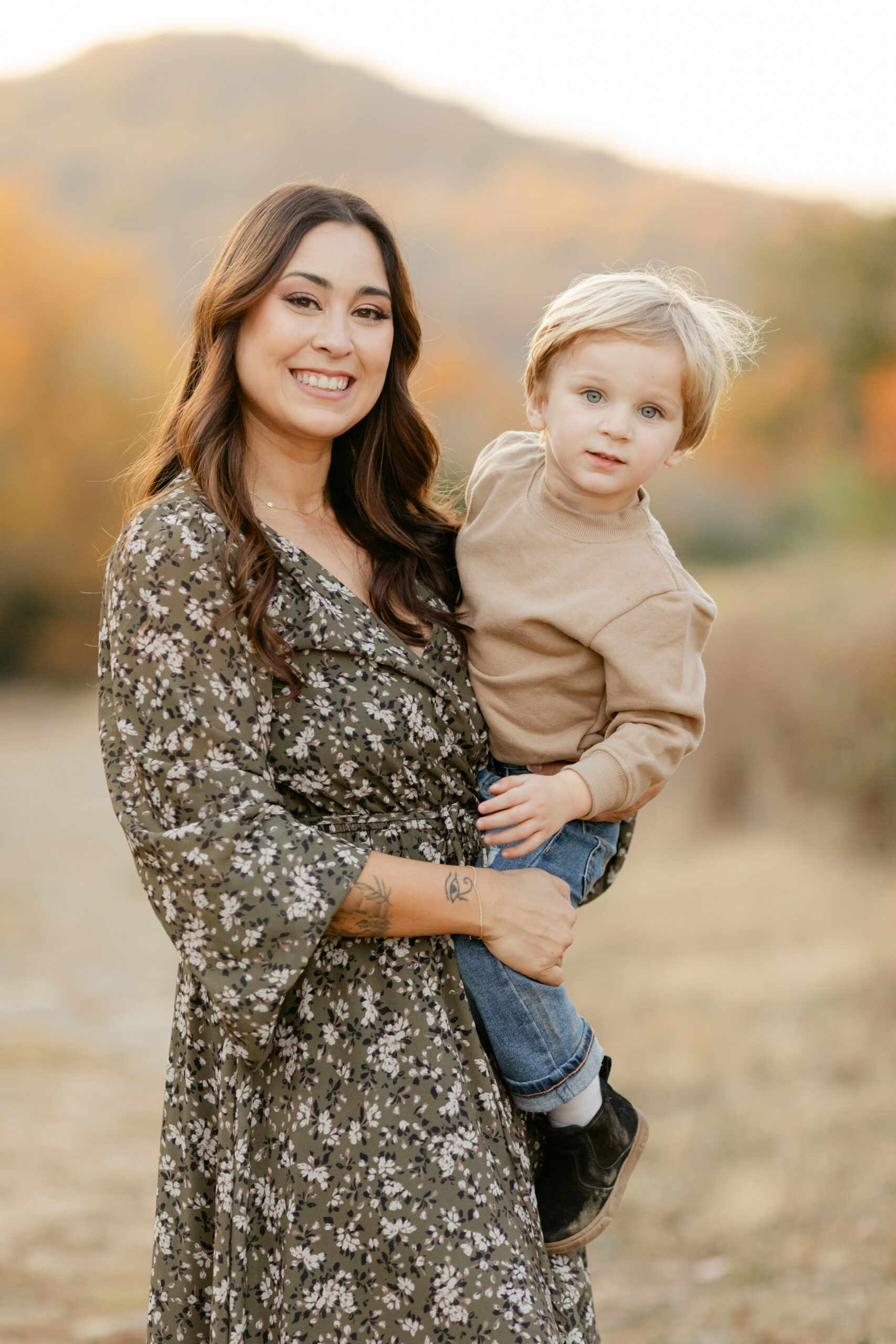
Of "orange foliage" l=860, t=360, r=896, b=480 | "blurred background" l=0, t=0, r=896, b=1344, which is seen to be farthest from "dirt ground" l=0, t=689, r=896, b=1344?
"orange foliage" l=860, t=360, r=896, b=480

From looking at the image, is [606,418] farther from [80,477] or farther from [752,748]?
[80,477]

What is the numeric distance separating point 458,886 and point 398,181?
48.8m

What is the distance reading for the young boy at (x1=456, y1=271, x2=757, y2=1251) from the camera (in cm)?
187

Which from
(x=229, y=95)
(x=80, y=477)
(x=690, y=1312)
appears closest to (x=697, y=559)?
(x=80, y=477)

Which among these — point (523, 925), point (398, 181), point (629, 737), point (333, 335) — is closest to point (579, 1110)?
point (523, 925)

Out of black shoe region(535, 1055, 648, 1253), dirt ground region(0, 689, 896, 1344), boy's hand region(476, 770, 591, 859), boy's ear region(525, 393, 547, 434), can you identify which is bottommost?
dirt ground region(0, 689, 896, 1344)

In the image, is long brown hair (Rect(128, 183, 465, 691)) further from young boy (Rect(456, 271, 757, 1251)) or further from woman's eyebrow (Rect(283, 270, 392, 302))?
young boy (Rect(456, 271, 757, 1251))

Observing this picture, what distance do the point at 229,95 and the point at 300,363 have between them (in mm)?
→ 66617

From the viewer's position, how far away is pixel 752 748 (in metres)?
10.5

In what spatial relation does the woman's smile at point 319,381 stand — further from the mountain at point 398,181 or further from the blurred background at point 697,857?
the mountain at point 398,181

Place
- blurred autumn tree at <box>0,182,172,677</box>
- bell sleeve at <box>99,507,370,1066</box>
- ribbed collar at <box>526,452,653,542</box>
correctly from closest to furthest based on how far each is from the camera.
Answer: bell sleeve at <box>99,507,370,1066</box>
ribbed collar at <box>526,452,653,542</box>
blurred autumn tree at <box>0,182,172,677</box>

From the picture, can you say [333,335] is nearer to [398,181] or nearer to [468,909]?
[468,909]

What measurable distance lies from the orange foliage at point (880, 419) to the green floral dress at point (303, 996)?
22482 millimetres

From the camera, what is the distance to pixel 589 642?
74.6 inches
